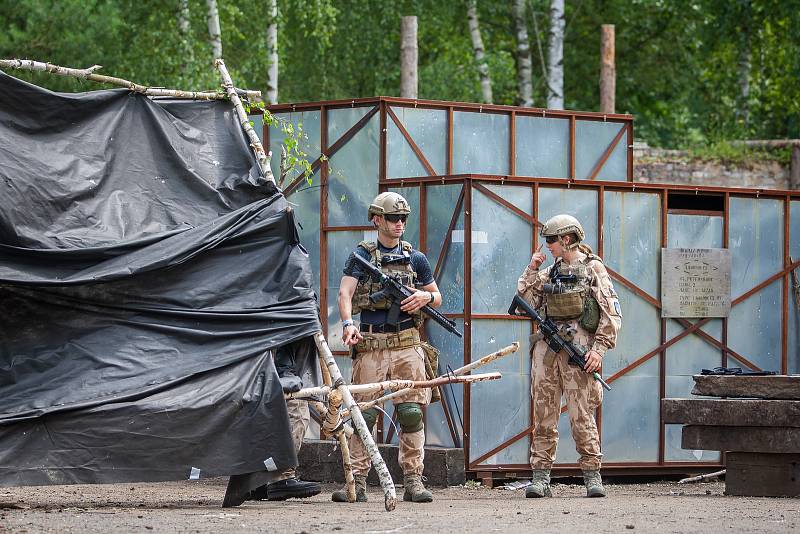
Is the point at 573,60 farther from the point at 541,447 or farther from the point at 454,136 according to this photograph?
the point at 541,447

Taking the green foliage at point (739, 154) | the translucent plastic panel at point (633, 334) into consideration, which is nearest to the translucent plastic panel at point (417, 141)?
the translucent plastic panel at point (633, 334)

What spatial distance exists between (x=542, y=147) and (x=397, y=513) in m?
6.24

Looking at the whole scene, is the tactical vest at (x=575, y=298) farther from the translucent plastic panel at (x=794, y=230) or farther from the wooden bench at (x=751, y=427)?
the translucent plastic panel at (x=794, y=230)

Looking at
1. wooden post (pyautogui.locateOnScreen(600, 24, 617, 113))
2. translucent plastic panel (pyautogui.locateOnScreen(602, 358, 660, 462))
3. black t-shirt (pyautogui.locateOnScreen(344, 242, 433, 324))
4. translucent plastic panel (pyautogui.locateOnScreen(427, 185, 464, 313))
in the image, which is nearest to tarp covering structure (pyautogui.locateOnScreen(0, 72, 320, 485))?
black t-shirt (pyautogui.locateOnScreen(344, 242, 433, 324))

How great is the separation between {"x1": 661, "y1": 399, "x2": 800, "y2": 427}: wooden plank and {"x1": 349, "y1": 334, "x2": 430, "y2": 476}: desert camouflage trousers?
2132 millimetres

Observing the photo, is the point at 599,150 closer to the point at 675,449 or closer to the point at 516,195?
the point at 516,195

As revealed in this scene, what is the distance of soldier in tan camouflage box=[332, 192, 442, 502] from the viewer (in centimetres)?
945

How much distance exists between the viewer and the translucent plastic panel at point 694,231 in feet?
40.1

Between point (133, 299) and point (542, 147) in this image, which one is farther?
point (542, 147)

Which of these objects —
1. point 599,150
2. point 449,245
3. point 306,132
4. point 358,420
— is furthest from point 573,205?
point 358,420

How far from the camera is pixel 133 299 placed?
8617 mm

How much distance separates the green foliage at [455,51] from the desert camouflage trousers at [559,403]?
12123mm

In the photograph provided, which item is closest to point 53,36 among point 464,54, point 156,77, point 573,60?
point 156,77

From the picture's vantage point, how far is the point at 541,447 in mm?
10047
